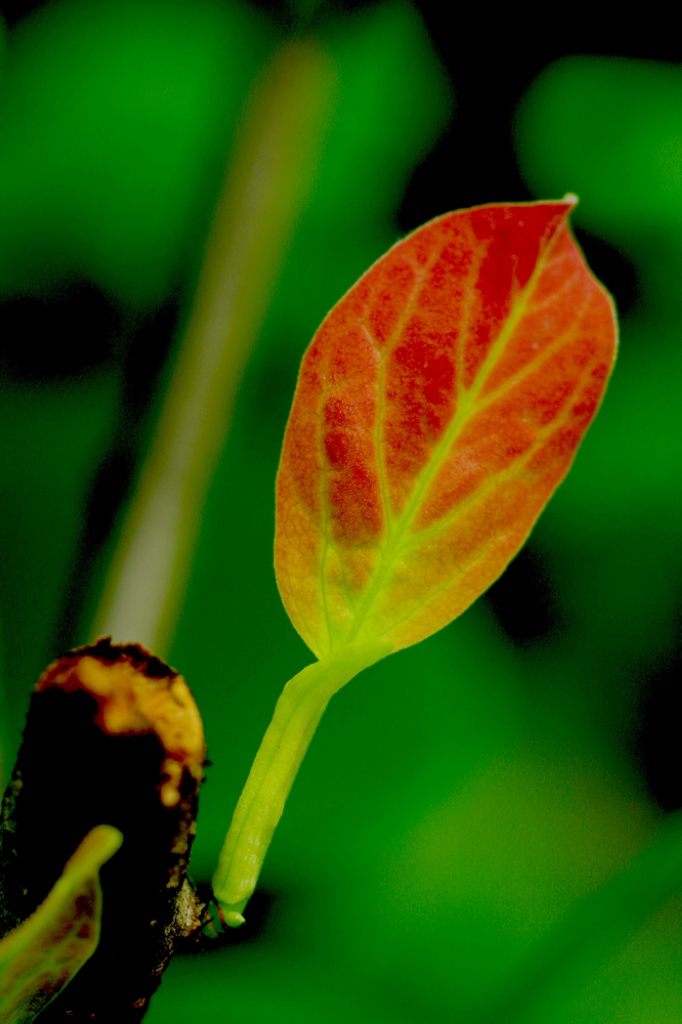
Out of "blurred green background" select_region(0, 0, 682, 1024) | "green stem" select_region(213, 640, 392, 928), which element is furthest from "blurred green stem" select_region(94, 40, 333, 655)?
"green stem" select_region(213, 640, 392, 928)

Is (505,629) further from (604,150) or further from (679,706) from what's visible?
(604,150)

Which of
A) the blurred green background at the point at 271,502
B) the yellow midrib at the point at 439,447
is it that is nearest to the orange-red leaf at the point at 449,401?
the yellow midrib at the point at 439,447

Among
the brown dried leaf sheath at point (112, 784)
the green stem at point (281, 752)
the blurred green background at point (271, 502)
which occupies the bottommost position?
the blurred green background at point (271, 502)

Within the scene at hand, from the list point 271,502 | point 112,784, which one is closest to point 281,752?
point 112,784

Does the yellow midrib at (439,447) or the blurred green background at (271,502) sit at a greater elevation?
the yellow midrib at (439,447)

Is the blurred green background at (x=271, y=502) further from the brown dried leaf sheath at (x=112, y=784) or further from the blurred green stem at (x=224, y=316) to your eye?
the brown dried leaf sheath at (x=112, y=784)

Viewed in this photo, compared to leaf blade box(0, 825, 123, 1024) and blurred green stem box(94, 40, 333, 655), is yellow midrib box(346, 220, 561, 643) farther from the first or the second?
blurred green stem box(94, 40, 333, 655)

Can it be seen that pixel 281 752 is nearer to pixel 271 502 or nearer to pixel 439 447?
pixel 439 447
